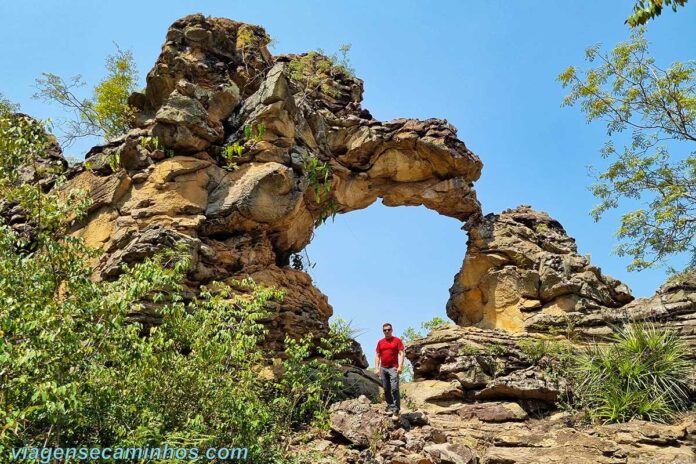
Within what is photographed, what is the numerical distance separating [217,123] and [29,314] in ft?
30.5

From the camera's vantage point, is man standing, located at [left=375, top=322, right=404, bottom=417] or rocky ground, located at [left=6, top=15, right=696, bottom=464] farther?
man standing, located at [left=375, top=322, right=404, bottom=417]

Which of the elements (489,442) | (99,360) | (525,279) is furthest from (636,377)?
(99,360)

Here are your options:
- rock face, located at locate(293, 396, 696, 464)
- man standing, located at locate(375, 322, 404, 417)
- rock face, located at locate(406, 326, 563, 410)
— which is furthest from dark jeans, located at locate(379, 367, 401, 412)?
rock face, located at locate(406, 326, 563, 410)

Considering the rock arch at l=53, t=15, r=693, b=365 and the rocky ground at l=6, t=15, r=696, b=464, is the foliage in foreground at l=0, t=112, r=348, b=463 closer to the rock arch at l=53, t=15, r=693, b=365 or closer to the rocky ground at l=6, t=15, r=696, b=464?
the rocky ground at l=6, t=15, r=696, b=464

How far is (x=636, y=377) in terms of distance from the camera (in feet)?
33.9

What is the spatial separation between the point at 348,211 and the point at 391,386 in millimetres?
7879

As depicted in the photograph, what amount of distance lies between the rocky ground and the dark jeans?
1.06ft

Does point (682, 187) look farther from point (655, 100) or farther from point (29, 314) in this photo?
point (29, 314)

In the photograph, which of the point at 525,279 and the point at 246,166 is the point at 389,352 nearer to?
the point at 246,166

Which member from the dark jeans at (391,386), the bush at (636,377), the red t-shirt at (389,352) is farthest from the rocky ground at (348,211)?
the red t-shirt at (389,352)

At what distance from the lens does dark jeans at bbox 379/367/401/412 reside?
375 inches

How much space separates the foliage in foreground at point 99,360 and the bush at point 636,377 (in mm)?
5973

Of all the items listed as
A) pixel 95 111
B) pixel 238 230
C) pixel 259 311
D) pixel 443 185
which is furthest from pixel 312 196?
pixel 95 111

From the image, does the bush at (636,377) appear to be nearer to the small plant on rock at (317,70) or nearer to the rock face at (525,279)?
the rock face at (525,279)
